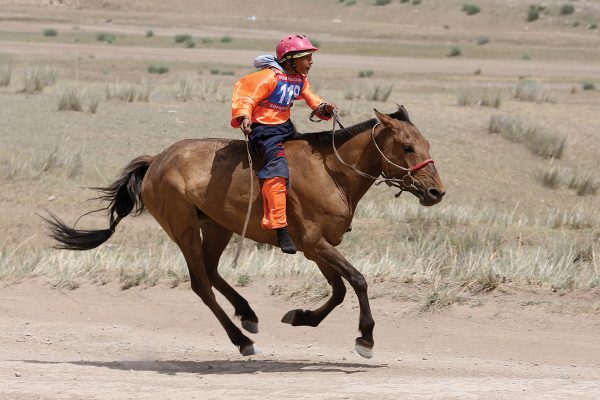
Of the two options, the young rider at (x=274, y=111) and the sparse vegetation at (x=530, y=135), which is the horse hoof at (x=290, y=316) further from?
the sparse vegetation at (x=530, y=135)

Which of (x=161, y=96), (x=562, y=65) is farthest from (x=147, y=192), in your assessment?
(x=562, y=65)

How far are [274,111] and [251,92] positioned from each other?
29 centimetres

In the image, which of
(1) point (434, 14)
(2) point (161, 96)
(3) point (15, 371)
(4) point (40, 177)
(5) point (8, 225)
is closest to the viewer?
(3) point (15, 371)

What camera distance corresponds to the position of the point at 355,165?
9.56 metres

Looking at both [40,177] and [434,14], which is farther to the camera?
[434,14]

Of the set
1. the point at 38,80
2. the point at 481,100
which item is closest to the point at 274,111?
the point at 38,80

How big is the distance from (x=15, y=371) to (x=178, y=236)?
187 centimetres

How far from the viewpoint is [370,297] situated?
38.3ft

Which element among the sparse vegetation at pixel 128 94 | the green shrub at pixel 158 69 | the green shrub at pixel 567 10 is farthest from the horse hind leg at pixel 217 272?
the green shrub at pixel 567 10

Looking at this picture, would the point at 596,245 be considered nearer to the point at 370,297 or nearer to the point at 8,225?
the point at 370,297

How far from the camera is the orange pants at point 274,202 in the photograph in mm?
9328

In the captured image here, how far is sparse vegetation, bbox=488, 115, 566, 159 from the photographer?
22078mm

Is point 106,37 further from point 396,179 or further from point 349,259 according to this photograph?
point 396,179

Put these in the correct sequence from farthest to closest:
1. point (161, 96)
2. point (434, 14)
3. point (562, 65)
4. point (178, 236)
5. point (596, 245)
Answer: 1. point (434, 14)
2. point (562, 65)
3. point (161, 96)
4. point (596, 245)
5. point (178, 236)
